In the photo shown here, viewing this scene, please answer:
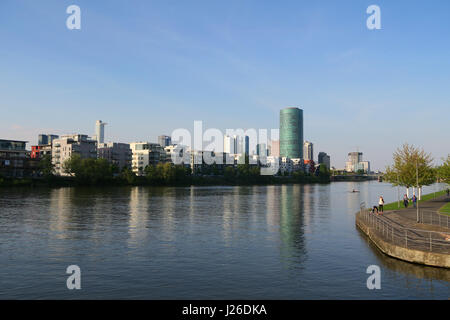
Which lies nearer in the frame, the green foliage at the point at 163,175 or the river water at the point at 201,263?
the river water at the point at 201,263

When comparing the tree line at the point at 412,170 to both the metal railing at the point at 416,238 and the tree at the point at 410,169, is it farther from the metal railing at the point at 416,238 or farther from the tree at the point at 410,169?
the metal railing at the point at 416,238

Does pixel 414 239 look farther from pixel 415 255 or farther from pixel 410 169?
pixel 410 169

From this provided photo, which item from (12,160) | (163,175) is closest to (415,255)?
(163,175)

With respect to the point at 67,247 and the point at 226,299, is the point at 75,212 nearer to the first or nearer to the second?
the point at 67,247

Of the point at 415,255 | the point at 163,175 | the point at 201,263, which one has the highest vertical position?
the point at 163,175

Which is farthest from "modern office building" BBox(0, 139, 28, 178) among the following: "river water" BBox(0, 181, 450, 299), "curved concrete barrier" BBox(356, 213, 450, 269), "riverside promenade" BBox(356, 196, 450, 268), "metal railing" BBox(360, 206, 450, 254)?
"curved concrete barrier" BBox(356, 213, 450, 269)

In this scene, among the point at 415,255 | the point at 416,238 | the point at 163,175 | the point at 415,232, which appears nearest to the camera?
the point at 415,255

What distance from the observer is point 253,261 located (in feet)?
95.5

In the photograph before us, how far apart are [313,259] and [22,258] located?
76.3 ft

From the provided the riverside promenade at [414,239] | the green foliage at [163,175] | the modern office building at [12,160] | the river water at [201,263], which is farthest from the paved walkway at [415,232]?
the modern office building at [12,160]

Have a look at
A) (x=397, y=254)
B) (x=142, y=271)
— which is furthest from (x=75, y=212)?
(x=397, y=254)

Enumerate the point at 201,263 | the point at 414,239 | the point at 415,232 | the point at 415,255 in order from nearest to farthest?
1. the point at 415,255
2. the point at 201,263
3. the point at 414,239
4. the point at 415,232

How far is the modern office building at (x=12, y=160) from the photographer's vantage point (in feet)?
536

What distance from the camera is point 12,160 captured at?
6550 inches
